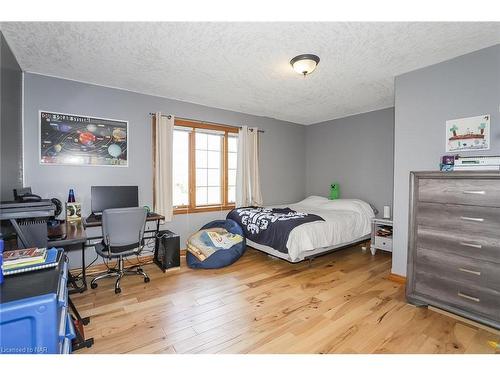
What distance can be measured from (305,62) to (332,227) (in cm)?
225

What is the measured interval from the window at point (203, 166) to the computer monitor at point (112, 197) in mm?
766

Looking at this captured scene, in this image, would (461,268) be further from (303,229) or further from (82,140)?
(82,140)

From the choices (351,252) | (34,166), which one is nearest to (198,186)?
(34,166)

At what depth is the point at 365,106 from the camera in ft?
14.1

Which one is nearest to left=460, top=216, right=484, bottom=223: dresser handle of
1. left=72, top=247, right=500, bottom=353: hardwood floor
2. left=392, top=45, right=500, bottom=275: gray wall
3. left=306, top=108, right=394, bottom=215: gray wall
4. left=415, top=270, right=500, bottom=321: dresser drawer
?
left=415, top=270, right=500, bottom=321: dresser drawer

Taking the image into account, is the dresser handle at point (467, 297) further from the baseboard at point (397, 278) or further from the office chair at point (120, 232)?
the office chair at point (120, 232)

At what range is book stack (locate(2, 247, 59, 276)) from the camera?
48.1 inches

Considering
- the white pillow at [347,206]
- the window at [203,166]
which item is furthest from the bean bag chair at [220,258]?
the white pillow at [347,206]

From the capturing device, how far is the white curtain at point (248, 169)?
14.8 feet

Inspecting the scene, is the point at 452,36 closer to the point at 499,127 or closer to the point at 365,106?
the point at 499,127

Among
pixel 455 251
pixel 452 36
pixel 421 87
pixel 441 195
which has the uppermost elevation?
pixel 452 36

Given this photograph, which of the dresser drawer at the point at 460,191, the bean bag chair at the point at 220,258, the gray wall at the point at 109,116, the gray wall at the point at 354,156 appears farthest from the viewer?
the gray wall at the point at 354,156
